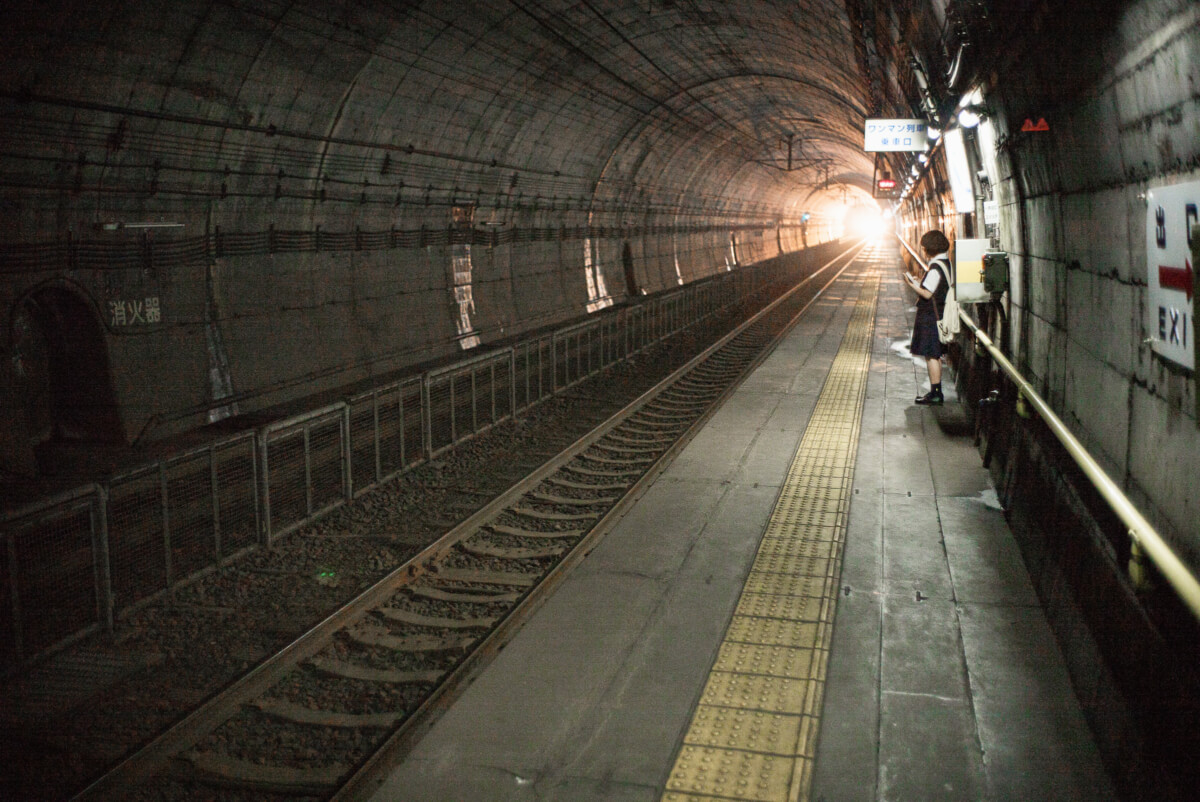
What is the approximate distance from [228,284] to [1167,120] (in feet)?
36.9

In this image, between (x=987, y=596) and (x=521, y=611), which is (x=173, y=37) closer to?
(x=521, y=611)

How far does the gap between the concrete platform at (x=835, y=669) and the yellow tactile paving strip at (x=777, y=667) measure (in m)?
0.09

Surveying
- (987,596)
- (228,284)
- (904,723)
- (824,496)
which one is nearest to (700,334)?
A: (228,284)

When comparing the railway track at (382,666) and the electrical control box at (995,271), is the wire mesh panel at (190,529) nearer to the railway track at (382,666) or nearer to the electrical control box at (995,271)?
the railway track at (382,666)

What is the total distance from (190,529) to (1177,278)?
7.18 meters

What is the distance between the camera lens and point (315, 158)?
13.5 meters

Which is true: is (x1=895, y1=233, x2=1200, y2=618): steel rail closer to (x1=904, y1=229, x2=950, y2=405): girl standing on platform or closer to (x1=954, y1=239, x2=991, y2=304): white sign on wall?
(x1=954, y1=239, x2=991, y2=304): white sign on wall

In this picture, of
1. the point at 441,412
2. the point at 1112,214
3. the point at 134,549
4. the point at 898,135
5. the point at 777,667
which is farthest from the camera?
the point at 898,135

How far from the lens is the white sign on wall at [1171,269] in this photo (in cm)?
352

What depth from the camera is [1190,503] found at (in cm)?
367

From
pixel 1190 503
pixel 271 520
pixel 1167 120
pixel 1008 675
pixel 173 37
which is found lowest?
pixel 1008 675

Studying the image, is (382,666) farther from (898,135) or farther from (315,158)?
(898,135)

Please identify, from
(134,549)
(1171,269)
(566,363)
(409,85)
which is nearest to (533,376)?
(566,363)

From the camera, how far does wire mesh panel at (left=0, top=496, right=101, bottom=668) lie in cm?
549
